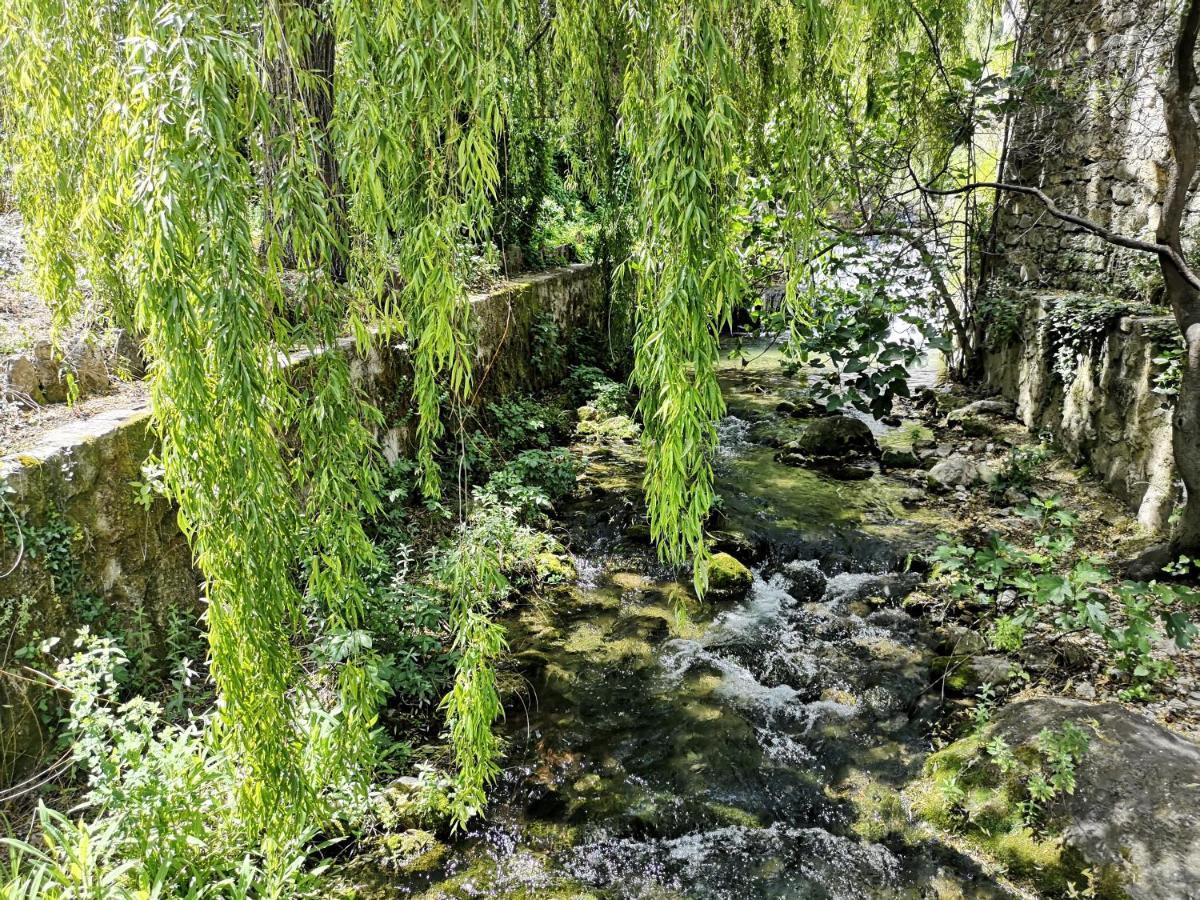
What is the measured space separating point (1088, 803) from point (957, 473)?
151 inches

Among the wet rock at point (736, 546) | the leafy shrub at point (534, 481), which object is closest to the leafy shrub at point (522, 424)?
the leafy shrub at point (534, 481)

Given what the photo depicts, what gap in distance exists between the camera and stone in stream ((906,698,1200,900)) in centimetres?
248

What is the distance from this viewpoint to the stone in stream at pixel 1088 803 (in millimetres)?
2479

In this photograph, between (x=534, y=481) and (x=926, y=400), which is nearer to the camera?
(x=534, y=481)

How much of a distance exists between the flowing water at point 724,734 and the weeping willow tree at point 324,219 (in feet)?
4.31

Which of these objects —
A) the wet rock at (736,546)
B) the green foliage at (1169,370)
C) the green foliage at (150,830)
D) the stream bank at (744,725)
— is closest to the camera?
the green foliage at (150,830)

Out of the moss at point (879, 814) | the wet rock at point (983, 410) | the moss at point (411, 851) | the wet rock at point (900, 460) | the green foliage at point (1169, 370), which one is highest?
the green foliage at point (1169, 370)

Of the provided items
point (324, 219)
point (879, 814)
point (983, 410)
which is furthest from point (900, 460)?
point (324, 219)

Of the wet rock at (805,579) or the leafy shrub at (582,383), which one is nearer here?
the wet rock at (805,579)

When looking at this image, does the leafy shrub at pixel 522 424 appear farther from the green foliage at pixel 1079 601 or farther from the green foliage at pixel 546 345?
the green foliage at pixel 1079 601

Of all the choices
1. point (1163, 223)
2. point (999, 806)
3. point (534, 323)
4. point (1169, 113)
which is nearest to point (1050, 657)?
point (999, 806)

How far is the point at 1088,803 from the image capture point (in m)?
2.73

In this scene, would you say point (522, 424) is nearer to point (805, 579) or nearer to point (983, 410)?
point (805, 579)

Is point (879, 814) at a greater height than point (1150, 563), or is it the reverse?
point (1150, 563)
